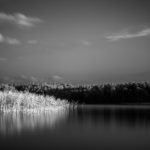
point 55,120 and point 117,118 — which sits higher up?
point 55,120

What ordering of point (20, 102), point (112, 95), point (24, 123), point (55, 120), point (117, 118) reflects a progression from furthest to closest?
point (112, 95)
point (20, 102)
point (117, 118)
point (55, 120)
point (24, 123)

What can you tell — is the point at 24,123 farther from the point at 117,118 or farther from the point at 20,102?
the point at 20,102

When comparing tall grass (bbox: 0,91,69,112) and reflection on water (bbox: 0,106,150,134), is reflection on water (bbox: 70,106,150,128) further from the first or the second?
tall grass (bbox: 0,91,69,112)

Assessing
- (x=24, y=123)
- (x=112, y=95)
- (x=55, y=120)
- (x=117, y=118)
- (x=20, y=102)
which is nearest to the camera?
(x=24, y=123)

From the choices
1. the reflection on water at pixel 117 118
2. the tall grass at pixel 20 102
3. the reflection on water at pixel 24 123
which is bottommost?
the reflection on water at pixel 117 118

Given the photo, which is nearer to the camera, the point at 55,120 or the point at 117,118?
the point at 55,120

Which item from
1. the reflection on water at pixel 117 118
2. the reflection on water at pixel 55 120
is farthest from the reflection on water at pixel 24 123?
the reflection on water at pixel 117 118

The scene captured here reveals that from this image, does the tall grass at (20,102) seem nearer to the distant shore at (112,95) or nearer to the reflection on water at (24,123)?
the reflection on water at (24,123)

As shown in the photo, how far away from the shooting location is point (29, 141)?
47.9 feet

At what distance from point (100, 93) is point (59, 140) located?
222 ft

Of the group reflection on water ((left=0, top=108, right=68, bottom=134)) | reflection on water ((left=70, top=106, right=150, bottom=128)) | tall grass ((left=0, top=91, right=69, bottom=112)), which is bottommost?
reflection on water ((left=70, top=106, right=150, bottom=128))

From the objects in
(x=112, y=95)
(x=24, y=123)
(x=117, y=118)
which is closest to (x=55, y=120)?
(x=24, y=123)

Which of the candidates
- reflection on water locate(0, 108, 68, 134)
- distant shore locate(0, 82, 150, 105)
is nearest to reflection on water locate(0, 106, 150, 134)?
reflection on water locate(0, 108, 68, 134)

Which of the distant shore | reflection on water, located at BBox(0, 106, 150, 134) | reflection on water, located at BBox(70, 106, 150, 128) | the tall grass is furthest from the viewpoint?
the distant shore
